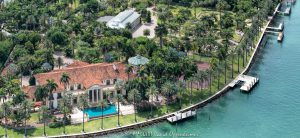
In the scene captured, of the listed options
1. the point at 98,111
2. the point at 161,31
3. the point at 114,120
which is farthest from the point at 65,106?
the point at 161,31

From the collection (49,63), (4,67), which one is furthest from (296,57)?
(4,67)

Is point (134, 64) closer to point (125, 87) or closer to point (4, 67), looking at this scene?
point (125, 87)

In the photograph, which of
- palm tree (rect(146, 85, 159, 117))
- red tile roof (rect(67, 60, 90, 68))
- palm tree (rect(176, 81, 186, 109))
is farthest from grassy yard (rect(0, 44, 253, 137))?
red tile roof (rect(67, 60, 90, 68))

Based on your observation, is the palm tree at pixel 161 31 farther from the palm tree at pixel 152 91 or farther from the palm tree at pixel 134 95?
the palm tree at pixel 134 95

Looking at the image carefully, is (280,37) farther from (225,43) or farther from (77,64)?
(77,64)

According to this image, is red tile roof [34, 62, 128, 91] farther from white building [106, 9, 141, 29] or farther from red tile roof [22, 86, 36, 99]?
white building [106, 9, 141, 29]

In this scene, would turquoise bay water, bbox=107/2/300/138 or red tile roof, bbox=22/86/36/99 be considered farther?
red tile roof, bbox=22/86/36/99

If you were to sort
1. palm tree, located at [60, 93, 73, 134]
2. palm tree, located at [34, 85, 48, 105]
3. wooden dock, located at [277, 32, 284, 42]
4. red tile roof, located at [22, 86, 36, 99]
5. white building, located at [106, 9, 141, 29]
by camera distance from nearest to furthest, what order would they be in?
palm tree, located at [60, 93, 73, 134], palm tree, located at [34, 85, 48, 105], red tile roof, located at [22, 86, 36, 99], white building, located at [106, 9, 141, 29], wooden dock, located at [277, 32, 284, 42]
